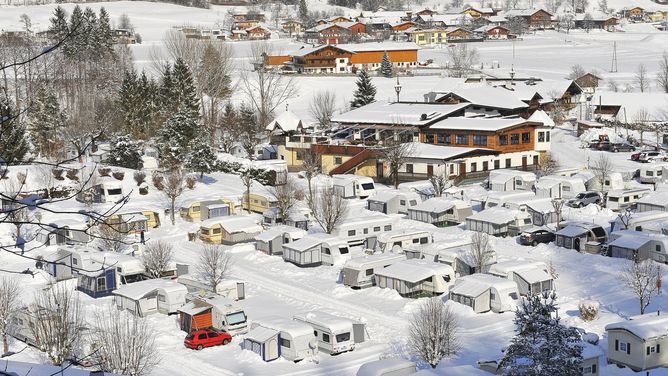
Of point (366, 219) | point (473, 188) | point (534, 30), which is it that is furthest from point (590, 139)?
point (534, 30)

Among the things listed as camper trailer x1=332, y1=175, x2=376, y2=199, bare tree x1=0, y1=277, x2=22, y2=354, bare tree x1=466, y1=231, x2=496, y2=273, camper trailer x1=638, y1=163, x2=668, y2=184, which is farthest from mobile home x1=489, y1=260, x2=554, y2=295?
camper trailer x1=638, y1=163, x2=668, y2=184

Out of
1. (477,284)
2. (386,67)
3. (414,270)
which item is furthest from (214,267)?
(386,67)

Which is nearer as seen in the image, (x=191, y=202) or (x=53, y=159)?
(x=191, y=202)

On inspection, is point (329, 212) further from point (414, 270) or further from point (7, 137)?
point (7, 137)

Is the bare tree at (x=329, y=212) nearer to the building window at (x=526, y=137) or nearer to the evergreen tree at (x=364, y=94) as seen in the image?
the building window at (x=526, y=137)

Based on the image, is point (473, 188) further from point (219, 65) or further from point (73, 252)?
point (219, 65)

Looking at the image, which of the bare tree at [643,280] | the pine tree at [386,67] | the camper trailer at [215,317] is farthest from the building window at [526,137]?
the pine tree at [386,67]
